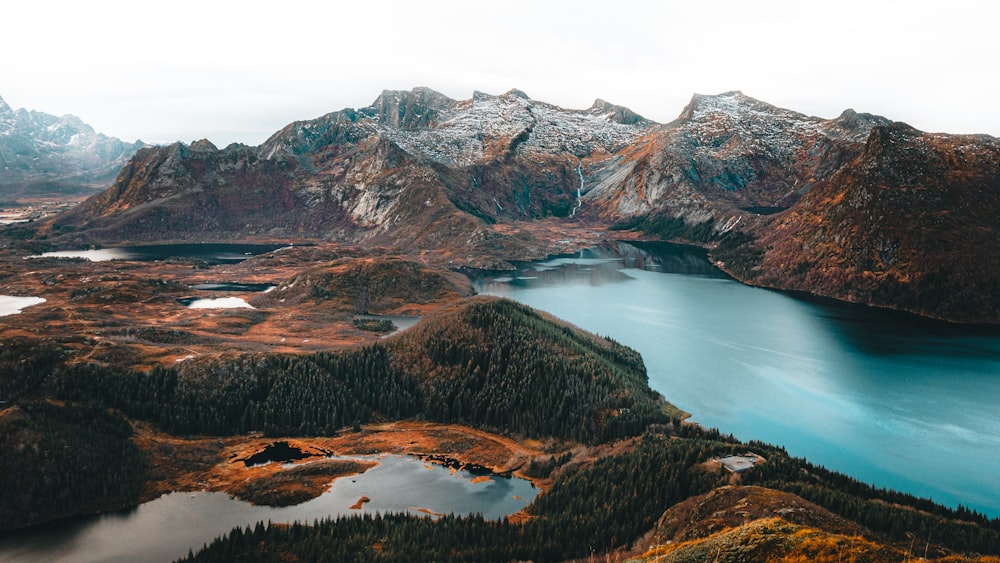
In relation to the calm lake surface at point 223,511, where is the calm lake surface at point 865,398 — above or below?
above

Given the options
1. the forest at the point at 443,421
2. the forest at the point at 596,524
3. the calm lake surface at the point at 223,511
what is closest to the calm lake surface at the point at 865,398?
the forest at the point at 443,421

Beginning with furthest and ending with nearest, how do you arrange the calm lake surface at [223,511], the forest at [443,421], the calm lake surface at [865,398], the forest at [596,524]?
the calm lake surface at [865,398]
the calm lake surface at [223,511]
the forest at [443,421]
the forest at [596,524]

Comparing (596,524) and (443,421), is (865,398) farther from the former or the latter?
(443,421)

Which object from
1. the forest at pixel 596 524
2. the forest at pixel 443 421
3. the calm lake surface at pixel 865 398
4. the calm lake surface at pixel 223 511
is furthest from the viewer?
the calm lake surface at pixel 865 398

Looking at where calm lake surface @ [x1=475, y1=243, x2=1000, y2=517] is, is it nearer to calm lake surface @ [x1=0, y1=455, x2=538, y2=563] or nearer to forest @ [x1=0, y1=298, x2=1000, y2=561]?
forest @ [x1=0, y1=298, x2=1000, y2=561]

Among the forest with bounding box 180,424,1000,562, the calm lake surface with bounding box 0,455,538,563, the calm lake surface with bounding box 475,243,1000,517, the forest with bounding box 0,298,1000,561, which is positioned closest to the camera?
the forest with bounding box 180,424,1000,562

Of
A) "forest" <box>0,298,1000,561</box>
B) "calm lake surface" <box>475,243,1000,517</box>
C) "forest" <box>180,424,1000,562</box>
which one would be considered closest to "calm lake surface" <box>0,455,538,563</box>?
"forest" <box>0,298,1000,561</box>

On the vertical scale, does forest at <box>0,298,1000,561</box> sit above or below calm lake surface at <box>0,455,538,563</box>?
above

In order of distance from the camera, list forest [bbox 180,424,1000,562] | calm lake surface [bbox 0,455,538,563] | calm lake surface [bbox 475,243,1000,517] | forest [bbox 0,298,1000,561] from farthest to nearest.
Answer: calm lake surface [bbox 475,243,1000,517] < calm lake surface [bbox 0,455,538,563] < forest [bbox 0,298,1000,561] < forest [bbox 180,424,1000,562]

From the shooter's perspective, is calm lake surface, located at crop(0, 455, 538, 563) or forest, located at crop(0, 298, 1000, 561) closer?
forest, located at crop(0, 298, 1000, 561)

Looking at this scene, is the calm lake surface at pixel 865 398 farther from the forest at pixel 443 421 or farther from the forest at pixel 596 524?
the forest at pixel 596 524
